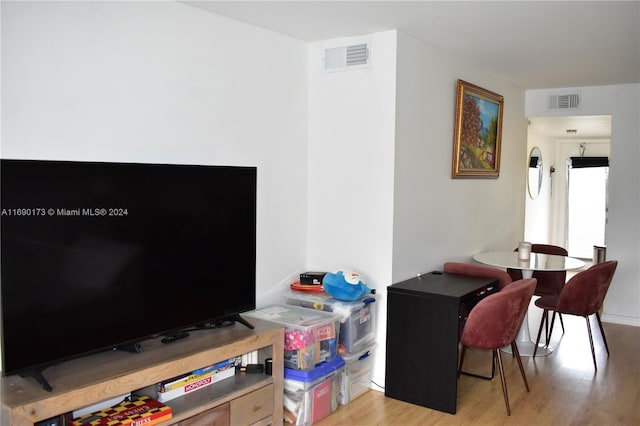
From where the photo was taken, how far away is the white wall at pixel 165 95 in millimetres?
2449

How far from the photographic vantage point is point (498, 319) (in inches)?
132

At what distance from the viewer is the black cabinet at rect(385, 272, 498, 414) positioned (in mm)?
3377

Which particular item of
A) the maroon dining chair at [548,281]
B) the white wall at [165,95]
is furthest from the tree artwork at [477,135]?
the white wall at [165,95]

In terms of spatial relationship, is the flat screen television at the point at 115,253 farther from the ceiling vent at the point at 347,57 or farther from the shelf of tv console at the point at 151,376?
the ceiling vent at the point at 347,57

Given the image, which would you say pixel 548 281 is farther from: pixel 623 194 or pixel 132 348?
pixel 132 348

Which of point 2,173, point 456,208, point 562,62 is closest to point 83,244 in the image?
point 2,173

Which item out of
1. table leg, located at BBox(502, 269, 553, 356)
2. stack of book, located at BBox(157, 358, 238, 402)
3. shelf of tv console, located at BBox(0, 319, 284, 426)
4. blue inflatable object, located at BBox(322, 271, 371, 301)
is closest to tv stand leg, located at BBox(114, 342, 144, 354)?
shelf of tv console, located at BBox(0, 319, 284, 426)

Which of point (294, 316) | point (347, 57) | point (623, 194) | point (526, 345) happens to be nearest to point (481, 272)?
point (526, 345)

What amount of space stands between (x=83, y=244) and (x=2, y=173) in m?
0.41

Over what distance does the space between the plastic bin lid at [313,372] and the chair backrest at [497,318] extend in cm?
81

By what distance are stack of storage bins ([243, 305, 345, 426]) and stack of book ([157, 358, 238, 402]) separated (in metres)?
0.33

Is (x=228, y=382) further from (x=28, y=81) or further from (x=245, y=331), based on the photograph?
(x=28, y=81)

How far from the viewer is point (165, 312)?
105 inches

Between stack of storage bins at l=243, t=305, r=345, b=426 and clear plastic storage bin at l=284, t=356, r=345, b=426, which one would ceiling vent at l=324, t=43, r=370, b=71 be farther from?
clear plastic storage bin at l=284, t=356, r=345, b=426
